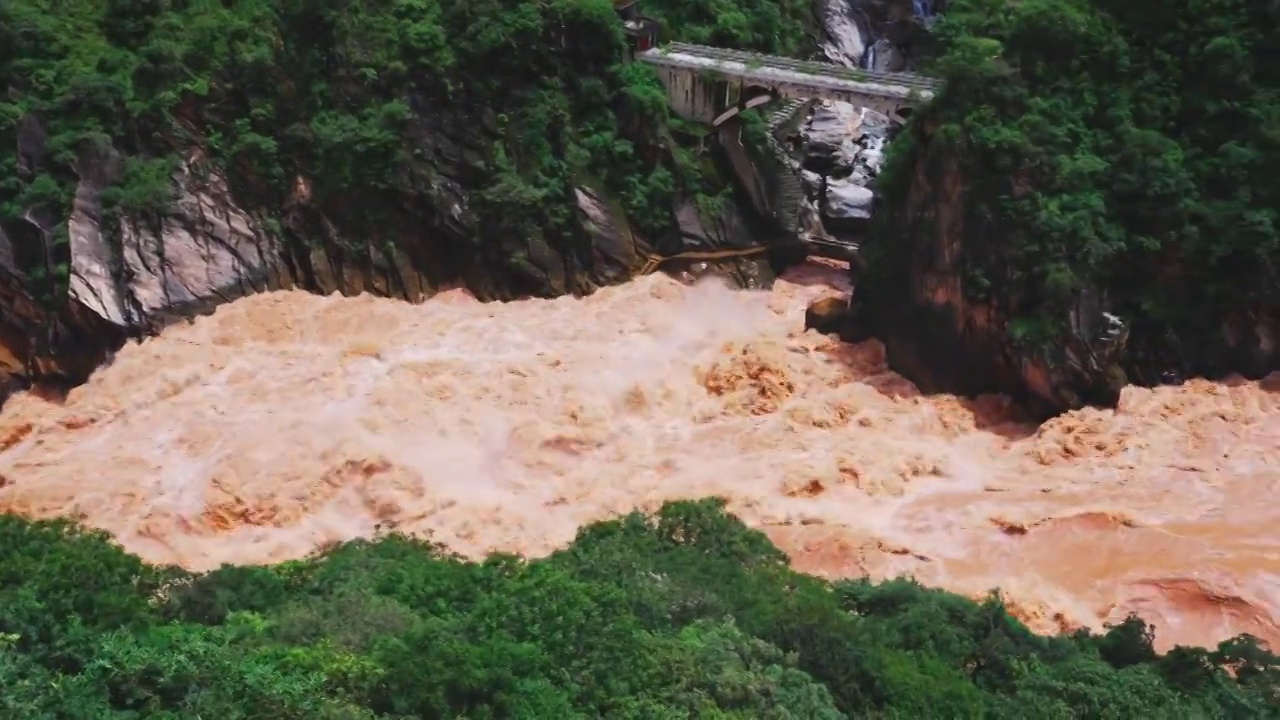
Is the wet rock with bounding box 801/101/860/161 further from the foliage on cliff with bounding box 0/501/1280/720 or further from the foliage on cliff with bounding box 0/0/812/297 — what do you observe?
the foliage on cliff with bounding box 0/501/1280/720

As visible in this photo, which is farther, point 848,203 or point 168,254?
point 848,203

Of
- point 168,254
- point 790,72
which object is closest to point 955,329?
point 790,72

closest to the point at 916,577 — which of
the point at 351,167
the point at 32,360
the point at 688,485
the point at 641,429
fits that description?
the point at 688,485

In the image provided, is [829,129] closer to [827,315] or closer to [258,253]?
[827,315]

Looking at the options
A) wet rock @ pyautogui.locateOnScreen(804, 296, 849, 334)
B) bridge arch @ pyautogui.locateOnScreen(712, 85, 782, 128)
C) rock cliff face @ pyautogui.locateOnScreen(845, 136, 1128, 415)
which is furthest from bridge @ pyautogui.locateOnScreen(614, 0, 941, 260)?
rock cliff face @ pyautogui.locateOnScreen(845, 136, 1128, 415)

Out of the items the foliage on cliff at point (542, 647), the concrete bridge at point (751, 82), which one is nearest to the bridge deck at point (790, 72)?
the concrete bridge at point (751, 82)

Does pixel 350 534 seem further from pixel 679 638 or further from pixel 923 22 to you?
pixel 923 22
